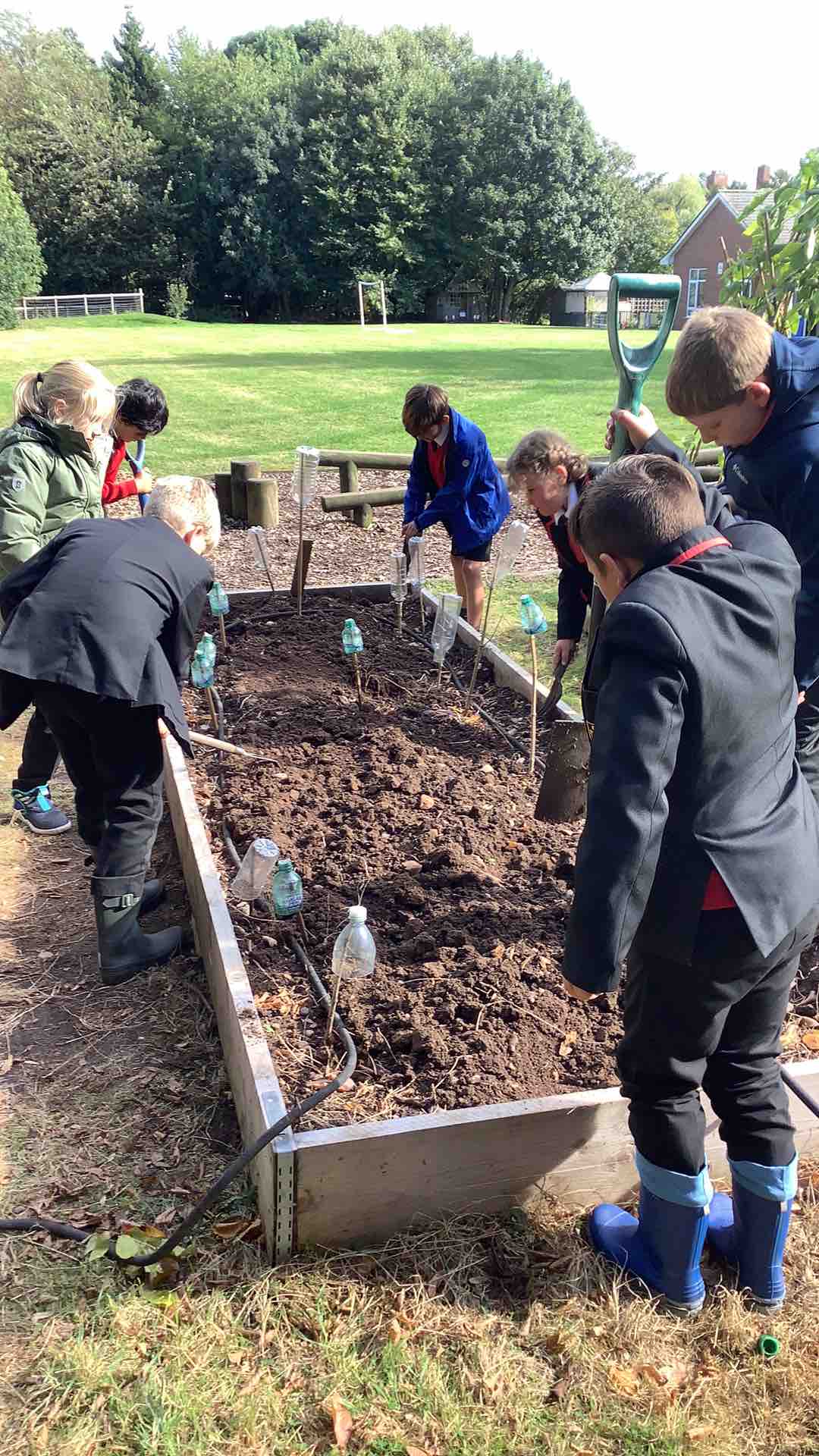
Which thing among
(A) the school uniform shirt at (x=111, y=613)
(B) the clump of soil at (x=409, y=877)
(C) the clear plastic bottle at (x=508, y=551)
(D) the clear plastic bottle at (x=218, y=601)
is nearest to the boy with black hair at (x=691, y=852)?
(B) the clump of soil at (x=409, y=877)

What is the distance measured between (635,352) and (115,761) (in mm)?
1921

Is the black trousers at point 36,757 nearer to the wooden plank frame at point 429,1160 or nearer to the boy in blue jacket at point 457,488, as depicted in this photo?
the wooden plank frame at point 429,1160

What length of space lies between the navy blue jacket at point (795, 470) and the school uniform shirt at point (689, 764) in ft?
2.53

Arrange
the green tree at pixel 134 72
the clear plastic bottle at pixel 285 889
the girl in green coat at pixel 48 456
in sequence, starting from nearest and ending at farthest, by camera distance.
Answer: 1. the clear plastic bottle at pixel 285 889
2. the girl in green coat at pixel 48 456
3. the green tree at pixel 134 72

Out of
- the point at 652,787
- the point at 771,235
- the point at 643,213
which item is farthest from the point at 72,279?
the point at 652,787

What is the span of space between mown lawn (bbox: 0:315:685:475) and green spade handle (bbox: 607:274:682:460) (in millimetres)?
8465

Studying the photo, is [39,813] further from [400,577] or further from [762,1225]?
[762,1225]

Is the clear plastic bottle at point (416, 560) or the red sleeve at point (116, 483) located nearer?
the red sleeve at point (116, 483)

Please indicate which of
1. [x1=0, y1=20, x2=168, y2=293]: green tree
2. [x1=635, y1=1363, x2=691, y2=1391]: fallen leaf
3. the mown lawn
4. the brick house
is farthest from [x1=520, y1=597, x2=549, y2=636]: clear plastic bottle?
[x1=0, y1=20, x2=168, y2=293]: green tree

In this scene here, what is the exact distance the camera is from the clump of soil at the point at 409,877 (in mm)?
2594

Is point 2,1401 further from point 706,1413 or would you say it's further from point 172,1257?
point 706,1413

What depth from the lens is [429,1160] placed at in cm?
219

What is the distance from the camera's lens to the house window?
46.3 metres

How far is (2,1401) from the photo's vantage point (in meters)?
1.91
